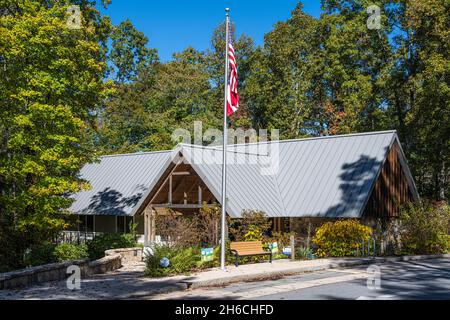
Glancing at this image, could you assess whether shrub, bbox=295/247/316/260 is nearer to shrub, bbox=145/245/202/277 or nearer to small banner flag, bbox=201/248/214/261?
small banner flag, bbox=201/248/214/261

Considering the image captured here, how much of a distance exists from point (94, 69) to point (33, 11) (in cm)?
369

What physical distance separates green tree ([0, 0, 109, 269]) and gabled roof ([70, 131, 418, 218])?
225 inches

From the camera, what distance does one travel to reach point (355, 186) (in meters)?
26.1

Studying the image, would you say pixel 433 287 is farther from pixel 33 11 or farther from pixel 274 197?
pixel 33 11

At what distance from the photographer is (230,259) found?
20906mm

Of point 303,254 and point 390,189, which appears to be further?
point 390,189

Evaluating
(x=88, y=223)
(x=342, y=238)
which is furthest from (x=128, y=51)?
(x=342, y=238)

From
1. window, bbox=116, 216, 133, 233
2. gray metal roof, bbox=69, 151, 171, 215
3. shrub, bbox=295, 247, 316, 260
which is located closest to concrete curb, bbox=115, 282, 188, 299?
shrub, bbox=295, 247, 316, 260

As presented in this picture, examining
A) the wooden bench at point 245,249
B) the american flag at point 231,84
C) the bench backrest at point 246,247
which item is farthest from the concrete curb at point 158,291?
the american flag at point 231,84

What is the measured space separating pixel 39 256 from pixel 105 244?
461 centimetres

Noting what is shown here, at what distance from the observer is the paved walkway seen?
43.5 feet

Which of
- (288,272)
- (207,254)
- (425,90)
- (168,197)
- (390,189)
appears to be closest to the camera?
(288,272)

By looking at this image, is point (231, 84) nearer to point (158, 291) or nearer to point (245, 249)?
point (245, 249)

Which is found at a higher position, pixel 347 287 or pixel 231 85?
pixel 231 85
